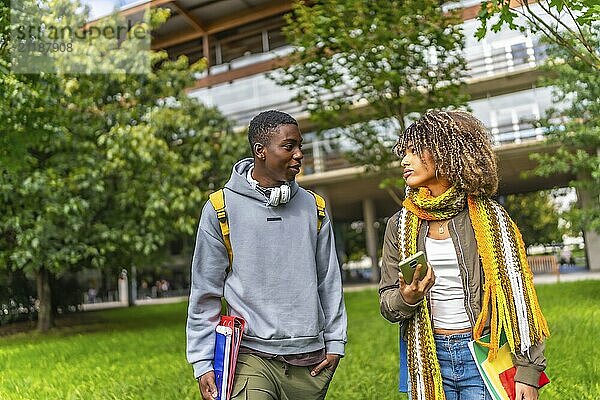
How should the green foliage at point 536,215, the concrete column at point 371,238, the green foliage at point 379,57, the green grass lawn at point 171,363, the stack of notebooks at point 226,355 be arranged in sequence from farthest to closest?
the green foliage at point 536,215
the concrete column at point 371,238
the green foliage at point 379,57
the green grass lawn at point 171,363
the stack of notebooks at point 226,355

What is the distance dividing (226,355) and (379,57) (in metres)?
8.67

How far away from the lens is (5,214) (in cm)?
1267

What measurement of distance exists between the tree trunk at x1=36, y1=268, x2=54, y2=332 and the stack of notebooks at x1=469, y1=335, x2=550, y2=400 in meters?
14.3

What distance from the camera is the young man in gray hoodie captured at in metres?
2.53

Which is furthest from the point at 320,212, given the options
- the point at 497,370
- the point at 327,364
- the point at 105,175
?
the point at 105,175

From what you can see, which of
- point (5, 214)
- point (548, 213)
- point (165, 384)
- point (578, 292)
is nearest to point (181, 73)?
point (5, 214)

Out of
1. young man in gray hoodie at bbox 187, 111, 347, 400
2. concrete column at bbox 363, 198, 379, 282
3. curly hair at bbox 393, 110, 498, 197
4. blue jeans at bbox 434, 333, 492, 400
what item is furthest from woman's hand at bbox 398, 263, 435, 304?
concrete column at bbox 363, 198, 379, 282

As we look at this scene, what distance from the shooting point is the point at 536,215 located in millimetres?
42406

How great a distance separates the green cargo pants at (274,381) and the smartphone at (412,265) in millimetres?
738

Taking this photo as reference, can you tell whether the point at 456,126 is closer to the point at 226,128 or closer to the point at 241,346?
the point at 241,346

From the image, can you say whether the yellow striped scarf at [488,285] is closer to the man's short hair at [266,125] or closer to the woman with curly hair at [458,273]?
the woman with curly hair at [458,273]

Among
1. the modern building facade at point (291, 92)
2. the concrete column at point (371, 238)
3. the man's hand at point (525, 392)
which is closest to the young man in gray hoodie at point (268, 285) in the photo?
the man's hand at point (525, 392)

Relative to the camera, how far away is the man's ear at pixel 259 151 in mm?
2656

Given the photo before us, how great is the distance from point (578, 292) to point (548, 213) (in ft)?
94.9
